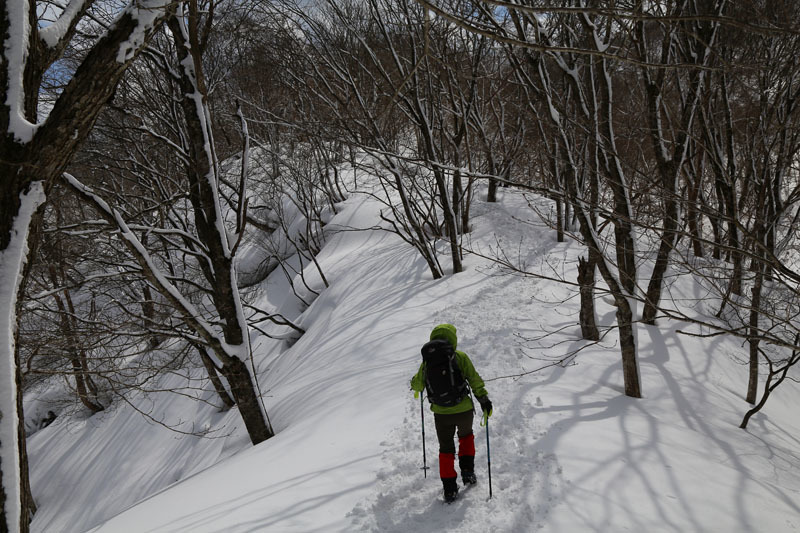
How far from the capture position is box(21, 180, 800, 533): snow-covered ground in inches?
143

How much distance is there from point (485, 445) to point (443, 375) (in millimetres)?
1352

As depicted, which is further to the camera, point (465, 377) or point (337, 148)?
A: point (337, 148)

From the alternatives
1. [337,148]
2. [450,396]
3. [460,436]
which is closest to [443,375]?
[450,396]

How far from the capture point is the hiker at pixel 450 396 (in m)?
3.85

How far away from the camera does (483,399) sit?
3881 mm

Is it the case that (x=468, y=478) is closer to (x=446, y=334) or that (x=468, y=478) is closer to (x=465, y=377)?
(x=465, y=377)

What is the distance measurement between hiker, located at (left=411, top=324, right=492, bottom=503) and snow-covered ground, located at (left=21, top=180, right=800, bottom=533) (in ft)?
0.80

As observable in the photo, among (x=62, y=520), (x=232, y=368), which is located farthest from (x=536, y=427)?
(x=62, y=520)

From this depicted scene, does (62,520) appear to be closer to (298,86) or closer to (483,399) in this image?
(483,399)

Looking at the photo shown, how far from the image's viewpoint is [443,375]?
3895mm

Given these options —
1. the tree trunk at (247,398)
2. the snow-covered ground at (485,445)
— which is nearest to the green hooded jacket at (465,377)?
the snow-covered ground at (485,445)

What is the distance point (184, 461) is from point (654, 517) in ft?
26.9

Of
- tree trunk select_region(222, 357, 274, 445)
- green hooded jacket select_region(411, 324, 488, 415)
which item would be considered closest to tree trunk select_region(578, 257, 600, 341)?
green hooded jacket select_region(411, 324, 488, 415)

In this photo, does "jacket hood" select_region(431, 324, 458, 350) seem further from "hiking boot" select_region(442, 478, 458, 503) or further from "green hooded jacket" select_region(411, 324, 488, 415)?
"hiking boot" select_region(442, 478, 458, 503)
